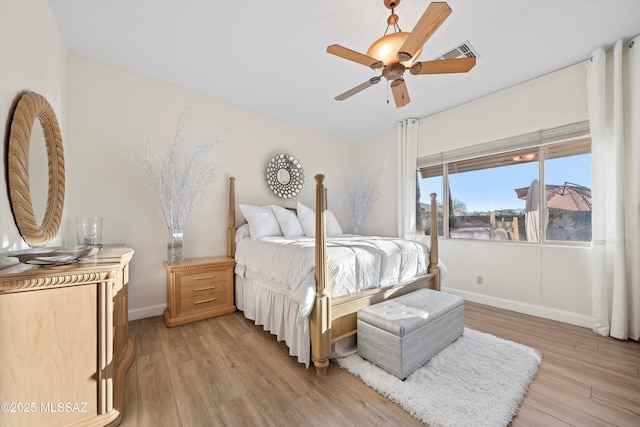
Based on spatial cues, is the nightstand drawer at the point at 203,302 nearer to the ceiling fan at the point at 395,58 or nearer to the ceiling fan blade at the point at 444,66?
the ceiling fan at the point at 395,58

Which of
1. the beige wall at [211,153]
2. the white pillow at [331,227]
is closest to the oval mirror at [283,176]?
the beige wall at [211,153]

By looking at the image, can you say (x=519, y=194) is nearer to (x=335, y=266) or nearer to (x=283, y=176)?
(x=335, y=266)

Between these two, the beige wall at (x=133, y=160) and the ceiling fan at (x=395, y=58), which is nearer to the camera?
the ceiling fan at (x=395, y=58)

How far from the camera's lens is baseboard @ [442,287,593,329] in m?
2.50

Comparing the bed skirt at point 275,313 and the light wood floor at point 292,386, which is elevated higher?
the bed skirt at point 275,313

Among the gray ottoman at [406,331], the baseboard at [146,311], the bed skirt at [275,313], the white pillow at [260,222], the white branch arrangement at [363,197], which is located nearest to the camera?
the gray ottoman at [406,331]

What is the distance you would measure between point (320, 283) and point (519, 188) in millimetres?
2924

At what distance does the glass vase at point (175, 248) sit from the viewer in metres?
2.64

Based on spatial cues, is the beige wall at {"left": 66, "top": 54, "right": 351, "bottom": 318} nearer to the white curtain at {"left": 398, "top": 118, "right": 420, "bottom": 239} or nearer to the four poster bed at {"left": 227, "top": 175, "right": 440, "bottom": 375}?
the four poster bed at {"left": 227, "top": 175, "right": 440, "bottom": 375}

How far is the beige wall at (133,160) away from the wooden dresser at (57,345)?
1.52 meters

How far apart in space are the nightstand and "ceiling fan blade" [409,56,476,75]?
259 centimetres

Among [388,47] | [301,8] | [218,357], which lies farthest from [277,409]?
[301,8]

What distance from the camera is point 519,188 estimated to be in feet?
10.0

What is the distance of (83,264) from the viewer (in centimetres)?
127
